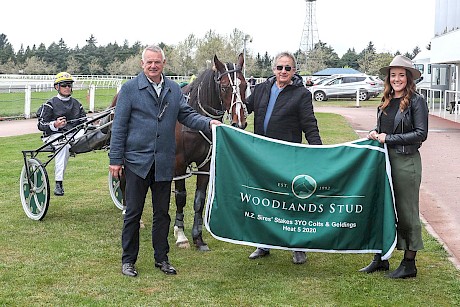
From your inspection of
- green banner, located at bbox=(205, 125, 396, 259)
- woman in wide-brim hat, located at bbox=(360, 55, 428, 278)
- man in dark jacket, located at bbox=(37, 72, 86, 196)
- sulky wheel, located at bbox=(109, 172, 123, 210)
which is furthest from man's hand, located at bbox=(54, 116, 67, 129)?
woman in wide-brim hat, located at bbox=(360, 55, 428, 278)

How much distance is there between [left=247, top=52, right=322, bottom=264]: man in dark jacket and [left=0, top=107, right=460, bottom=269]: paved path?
6.98 ft

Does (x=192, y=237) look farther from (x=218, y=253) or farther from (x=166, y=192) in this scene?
(x=166, y=192)

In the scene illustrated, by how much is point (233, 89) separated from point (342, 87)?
37630mm

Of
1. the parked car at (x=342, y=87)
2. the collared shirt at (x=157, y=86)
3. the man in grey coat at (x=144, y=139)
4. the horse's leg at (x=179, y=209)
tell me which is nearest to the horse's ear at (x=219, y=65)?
the man in grey coat at (x=144, y=139)

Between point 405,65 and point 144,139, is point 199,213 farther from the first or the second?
point 405,65

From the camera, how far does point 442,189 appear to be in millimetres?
11305

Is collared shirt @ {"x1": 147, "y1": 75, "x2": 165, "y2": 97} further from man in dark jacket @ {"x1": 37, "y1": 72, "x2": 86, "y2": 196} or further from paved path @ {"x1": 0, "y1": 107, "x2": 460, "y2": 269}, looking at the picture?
paved path @ {"x1": 0, "y1": 107, "x2": 460, "y2": 269}

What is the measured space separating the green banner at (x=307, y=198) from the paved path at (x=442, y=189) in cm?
137

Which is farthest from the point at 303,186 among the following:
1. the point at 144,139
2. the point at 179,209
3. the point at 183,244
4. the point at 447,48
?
the point at 447,48

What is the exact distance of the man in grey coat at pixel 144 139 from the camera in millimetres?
6004

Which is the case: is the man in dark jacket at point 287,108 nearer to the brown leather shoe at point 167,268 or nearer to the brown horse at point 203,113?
the brown horse at point 203,113

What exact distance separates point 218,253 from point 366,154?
210cm

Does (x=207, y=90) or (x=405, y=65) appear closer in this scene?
(x=405, y=65)

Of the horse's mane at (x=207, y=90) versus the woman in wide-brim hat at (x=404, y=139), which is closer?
the woman in wide-brim hat at (x=404, y=139)
